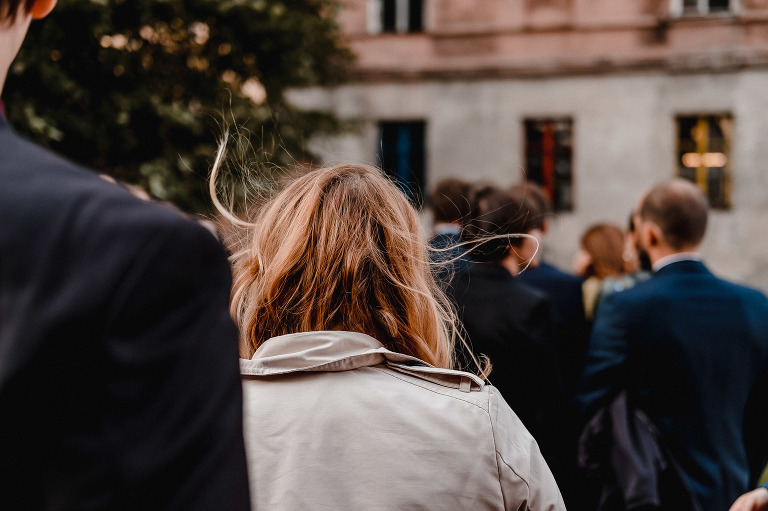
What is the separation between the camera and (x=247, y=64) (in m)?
12.5

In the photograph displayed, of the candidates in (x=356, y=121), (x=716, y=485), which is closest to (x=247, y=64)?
(x=356, y=121)

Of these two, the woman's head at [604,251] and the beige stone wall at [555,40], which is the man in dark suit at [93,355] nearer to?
the woman's head at [604,251]

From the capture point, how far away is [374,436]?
161 cm

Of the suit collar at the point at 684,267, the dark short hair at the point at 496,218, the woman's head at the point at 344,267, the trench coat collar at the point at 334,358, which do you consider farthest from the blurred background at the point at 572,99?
the trench coat collar at the point at 334,358

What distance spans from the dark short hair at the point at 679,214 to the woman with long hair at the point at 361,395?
2215 mm

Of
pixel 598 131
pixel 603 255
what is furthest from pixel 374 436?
pixel 598 131

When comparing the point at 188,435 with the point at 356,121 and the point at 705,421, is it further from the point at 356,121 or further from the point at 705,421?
the point at 356,121

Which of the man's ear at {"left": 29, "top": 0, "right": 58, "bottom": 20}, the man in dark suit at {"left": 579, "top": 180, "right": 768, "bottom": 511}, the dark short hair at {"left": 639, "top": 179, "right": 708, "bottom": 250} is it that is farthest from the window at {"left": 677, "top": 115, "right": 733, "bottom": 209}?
the man's ear at {"left": 29, "top": 0, "right": 58, "bottom": 20}

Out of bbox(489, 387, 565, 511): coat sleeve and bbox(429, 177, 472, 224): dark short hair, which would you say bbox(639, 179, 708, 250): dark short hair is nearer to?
bbox(429, 177, 472, 224): dark short hair

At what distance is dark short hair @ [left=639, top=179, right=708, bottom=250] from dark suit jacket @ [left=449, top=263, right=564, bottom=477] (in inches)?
26.4

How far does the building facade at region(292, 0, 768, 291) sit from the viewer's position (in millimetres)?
17078

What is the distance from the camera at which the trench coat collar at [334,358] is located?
165 centimetres

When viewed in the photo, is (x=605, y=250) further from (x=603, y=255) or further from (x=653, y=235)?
(x=653, y=235)

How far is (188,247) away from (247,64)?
12068mm
